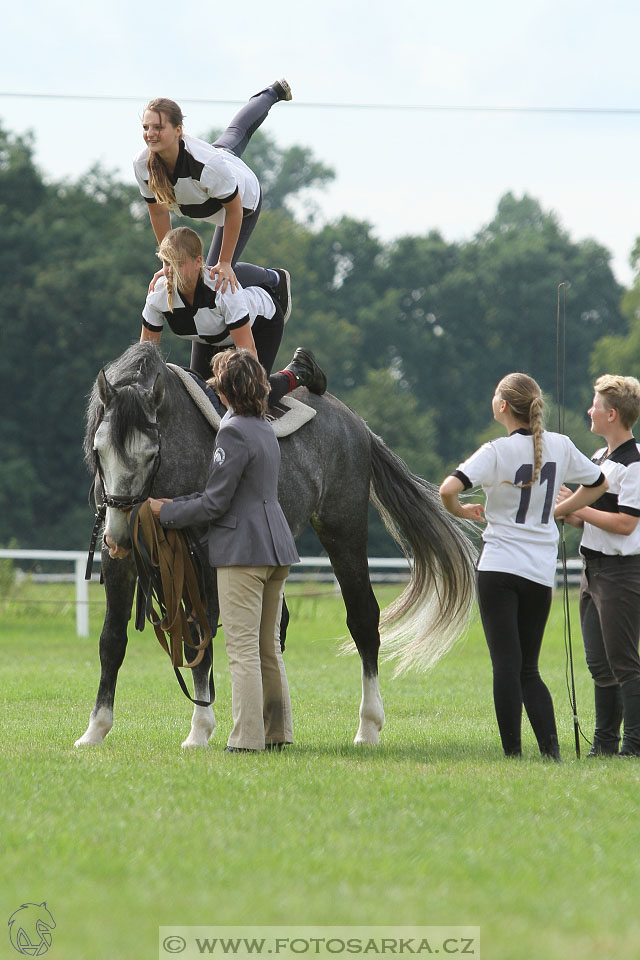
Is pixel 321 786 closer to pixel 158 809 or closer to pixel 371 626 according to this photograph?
pixel 158 809

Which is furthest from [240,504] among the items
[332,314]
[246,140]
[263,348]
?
[332,314]

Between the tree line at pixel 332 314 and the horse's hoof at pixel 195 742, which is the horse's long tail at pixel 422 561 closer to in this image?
the horse's hoof at pixel 195 742

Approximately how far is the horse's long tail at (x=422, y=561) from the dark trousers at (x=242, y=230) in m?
1.27

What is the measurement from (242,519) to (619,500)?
1.95m

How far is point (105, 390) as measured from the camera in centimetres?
600

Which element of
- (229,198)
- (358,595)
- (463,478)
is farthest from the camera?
(358,595)

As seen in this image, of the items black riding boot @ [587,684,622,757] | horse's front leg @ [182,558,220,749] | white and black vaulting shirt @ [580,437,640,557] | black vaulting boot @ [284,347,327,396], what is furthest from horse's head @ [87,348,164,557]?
black riding boot @ [587,684,622,757]

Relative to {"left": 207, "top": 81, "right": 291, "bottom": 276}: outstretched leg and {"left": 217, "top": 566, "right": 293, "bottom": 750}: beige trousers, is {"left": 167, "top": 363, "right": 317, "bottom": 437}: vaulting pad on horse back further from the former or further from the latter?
{"left": 217, "top": 566, "right": 293, "bottom": 750}: beige trousers

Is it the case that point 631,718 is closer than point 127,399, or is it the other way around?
point 127,399

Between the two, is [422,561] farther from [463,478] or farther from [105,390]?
[105,390]

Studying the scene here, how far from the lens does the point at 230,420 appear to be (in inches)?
235

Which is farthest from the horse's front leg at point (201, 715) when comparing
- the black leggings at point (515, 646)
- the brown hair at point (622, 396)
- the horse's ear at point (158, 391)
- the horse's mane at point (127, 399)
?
the brown hair at point (622, 396)

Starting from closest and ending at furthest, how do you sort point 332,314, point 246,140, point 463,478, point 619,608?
point 463,478, point 619,608, point 246,140, point 332,314

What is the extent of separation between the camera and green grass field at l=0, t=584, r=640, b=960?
3154 mm
